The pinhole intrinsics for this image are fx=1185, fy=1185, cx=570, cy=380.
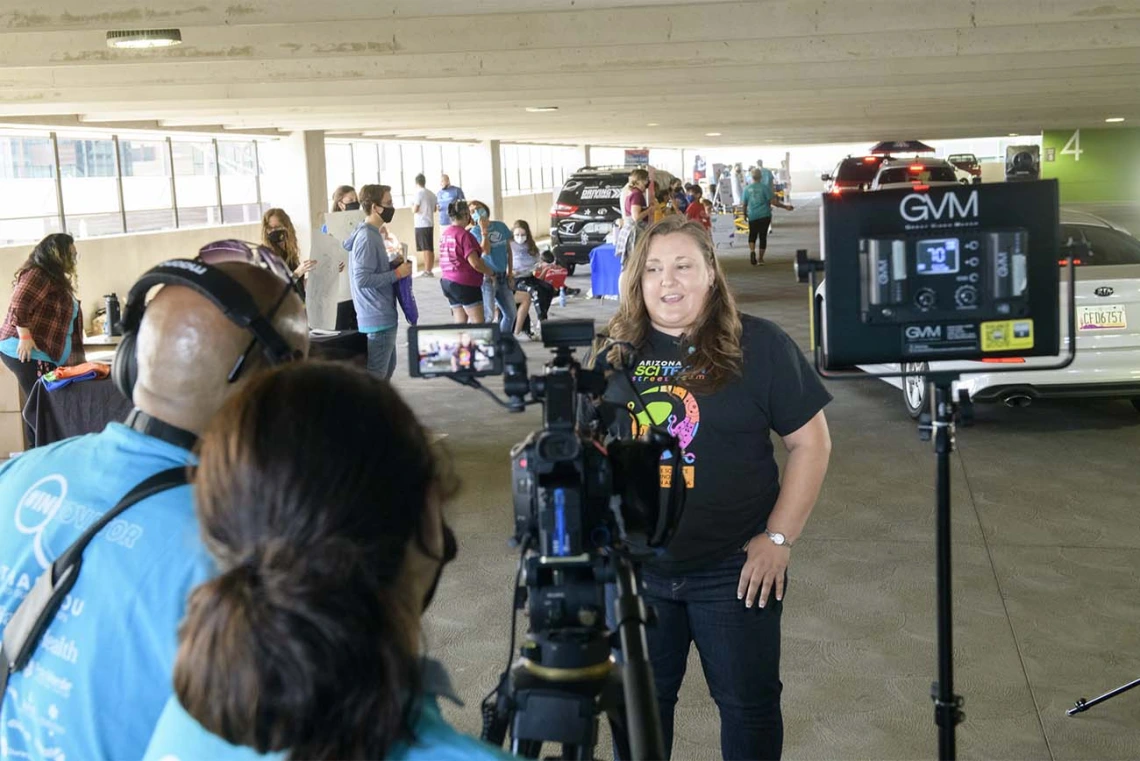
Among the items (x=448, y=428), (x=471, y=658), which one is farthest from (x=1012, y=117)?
(x=471, y=658)

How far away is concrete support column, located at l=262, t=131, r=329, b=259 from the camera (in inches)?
808

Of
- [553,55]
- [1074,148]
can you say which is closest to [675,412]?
[553,55]

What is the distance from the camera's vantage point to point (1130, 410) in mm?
8844

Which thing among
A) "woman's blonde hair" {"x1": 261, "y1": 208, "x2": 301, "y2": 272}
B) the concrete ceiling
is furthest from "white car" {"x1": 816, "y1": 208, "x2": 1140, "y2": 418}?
"woman's blonde hair" {"x1": 261, "y1": 208, "x2": 301, "y2": 272}

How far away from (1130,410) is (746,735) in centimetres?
694

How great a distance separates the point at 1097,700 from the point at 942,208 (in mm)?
2189

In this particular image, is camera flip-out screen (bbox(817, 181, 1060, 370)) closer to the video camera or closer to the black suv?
the video camera

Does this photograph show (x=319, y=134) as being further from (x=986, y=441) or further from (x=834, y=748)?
(x=834, y=748)

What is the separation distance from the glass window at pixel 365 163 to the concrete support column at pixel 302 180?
6.29 metres

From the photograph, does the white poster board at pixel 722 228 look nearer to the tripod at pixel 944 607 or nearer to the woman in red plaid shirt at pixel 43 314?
the woman in red plaid shirt at pixel 43 314

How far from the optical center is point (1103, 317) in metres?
7.60

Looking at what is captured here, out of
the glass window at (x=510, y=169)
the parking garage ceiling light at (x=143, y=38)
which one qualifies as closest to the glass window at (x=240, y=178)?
the glass window at (x=510, y=169)

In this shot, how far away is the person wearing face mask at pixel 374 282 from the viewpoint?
852 centimetres

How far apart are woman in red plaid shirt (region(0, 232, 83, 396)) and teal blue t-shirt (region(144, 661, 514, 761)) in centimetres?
679
